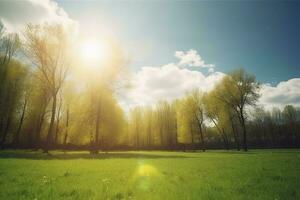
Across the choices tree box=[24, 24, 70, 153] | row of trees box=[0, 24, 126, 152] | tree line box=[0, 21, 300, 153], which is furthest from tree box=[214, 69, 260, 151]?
tree box=[24, 24, 70, 153]

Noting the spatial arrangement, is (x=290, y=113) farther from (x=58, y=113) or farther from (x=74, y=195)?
(x=74, y=195)

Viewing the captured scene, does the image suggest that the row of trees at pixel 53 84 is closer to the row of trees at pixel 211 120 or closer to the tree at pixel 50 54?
the tree at pixel 50 54

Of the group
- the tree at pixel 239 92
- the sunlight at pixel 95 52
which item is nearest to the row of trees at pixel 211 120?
the tree at pixel 239 92

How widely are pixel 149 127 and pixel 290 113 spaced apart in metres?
75.9

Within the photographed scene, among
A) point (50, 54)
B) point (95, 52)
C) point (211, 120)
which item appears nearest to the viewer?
point (50, 54)

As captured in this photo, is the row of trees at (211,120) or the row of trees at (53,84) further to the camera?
the row of trees at (211,120)

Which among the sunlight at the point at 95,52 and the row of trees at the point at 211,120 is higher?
the sunlight at the point at 95,52

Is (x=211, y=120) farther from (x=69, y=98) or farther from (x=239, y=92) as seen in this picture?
(x=69, y=98)

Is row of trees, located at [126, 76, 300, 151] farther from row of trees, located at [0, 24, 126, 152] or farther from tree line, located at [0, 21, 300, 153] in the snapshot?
row of trees, located at [0, 24, 126, 152]

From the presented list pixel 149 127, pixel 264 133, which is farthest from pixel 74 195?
pixel 264 133

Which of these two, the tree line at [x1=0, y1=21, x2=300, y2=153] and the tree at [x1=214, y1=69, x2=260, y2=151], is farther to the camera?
the tree at [x1=214, y1=69, x2=260, y2=151]

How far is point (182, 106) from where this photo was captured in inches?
2436

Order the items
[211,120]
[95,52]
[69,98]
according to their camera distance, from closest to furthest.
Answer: [95,52], [69,98], [211,120]

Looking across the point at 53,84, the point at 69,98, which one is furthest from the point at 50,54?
the point at 69,98
